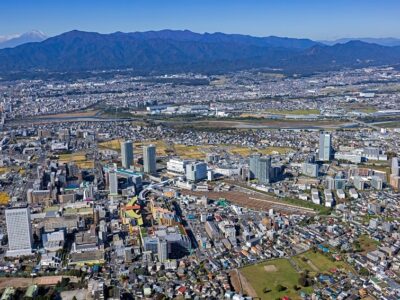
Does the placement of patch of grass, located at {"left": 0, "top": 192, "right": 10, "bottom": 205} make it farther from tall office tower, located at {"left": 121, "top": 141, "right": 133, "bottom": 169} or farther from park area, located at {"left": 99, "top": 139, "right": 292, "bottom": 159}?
park area, located at {"left": 99, "top": 139, "right": 292, "bottom": 159}

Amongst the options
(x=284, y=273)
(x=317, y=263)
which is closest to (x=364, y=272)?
(x=317, y=263)

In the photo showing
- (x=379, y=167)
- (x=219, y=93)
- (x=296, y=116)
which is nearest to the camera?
(x=379, y=167)

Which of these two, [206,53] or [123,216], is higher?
[206,53]

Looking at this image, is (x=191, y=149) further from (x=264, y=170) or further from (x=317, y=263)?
(x=317, y=263)

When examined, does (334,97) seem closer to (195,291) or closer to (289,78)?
(289,78)

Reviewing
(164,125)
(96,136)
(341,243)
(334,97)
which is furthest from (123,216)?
(334,97)

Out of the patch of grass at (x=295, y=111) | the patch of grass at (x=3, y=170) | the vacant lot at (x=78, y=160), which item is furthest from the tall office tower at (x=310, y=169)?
the patch of grass at (x=295, y=111)

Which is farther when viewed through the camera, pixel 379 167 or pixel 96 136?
pixel 96 136

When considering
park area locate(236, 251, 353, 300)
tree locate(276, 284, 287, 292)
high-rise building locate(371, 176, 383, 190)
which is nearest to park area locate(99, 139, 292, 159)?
high-rise building locate(371, 176, 383, 190)
